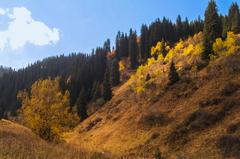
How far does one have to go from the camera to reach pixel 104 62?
5591 inches

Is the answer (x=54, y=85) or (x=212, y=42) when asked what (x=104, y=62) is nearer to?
(x=212, y=42)

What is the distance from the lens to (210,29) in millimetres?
65188

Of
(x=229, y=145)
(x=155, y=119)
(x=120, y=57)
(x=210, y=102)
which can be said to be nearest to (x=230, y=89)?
(x=210, y=102)

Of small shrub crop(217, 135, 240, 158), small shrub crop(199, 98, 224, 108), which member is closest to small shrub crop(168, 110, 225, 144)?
small shrub crop(199, 98, 224, 108)

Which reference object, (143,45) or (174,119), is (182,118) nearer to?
(174,119)

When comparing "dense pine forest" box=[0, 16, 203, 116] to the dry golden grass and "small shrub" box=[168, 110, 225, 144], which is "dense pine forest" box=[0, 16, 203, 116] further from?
"small shrub" box=[168, 110, 225, 144]

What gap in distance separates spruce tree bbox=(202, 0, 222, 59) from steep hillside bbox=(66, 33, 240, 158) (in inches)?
114

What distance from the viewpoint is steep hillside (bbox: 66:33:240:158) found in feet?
111

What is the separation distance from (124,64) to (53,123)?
9899 cm

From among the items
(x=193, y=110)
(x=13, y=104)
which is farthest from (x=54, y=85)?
(x=13, y=104)

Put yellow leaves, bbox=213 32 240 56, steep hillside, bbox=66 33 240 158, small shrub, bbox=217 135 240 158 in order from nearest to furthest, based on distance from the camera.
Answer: small shrub, bbox=217 135 240 158, steep hillside, bbox=66 33 240 158, yellow leaves, bbox=213 32 240 56

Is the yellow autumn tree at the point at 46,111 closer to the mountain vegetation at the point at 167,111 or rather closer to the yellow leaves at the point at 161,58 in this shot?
the mountain vegetation at the point at 167,111

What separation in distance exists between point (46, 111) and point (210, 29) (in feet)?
132

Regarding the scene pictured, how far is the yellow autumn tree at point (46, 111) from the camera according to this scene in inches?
1451
